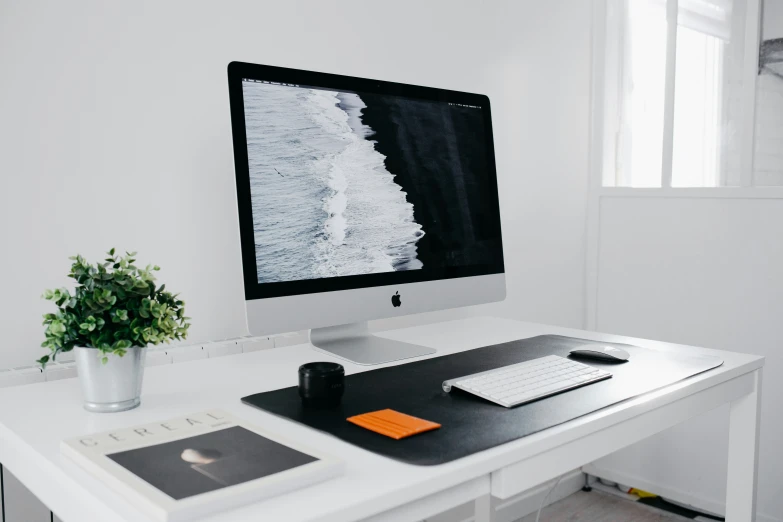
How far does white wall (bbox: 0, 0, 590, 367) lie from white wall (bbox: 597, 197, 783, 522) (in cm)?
72

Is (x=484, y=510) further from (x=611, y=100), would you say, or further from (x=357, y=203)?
(x=611, y=100)

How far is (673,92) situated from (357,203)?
144 centimetres

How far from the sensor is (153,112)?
1.49m

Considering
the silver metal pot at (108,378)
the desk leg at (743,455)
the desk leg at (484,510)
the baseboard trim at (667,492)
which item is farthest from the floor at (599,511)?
the silver metal pot at (108,378)

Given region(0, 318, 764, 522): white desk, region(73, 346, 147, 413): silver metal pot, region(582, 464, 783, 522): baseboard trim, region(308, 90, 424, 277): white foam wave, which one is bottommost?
region(582, 464, 783, 522): baseboard trim

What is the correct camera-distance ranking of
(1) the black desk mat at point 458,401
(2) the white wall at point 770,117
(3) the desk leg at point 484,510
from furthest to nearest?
(2) the white wall at point 770,117, (3) the desk leg at point 484,510, (1) the black desk mat at point 458,401

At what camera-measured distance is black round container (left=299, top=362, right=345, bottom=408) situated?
43.6 inches

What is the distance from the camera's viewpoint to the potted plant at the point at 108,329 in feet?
3.47

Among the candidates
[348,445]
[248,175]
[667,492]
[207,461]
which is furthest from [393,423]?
[667,492]

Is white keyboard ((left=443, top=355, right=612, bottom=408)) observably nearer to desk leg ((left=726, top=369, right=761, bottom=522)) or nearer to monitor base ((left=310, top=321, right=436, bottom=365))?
monitor base ((left=310, top=321, right=436, bottom=365))

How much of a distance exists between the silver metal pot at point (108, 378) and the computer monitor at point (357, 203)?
0.24 metres

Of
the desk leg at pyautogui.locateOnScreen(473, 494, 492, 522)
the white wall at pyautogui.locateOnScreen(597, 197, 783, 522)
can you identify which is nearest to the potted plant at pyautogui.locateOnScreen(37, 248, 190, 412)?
the desk leg at pyautogui.locateOnScreen(473, 494, 492, 522)

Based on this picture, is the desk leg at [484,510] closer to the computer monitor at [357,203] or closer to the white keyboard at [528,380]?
the computer monitor at [357,203]

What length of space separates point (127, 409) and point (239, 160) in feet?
1.52
